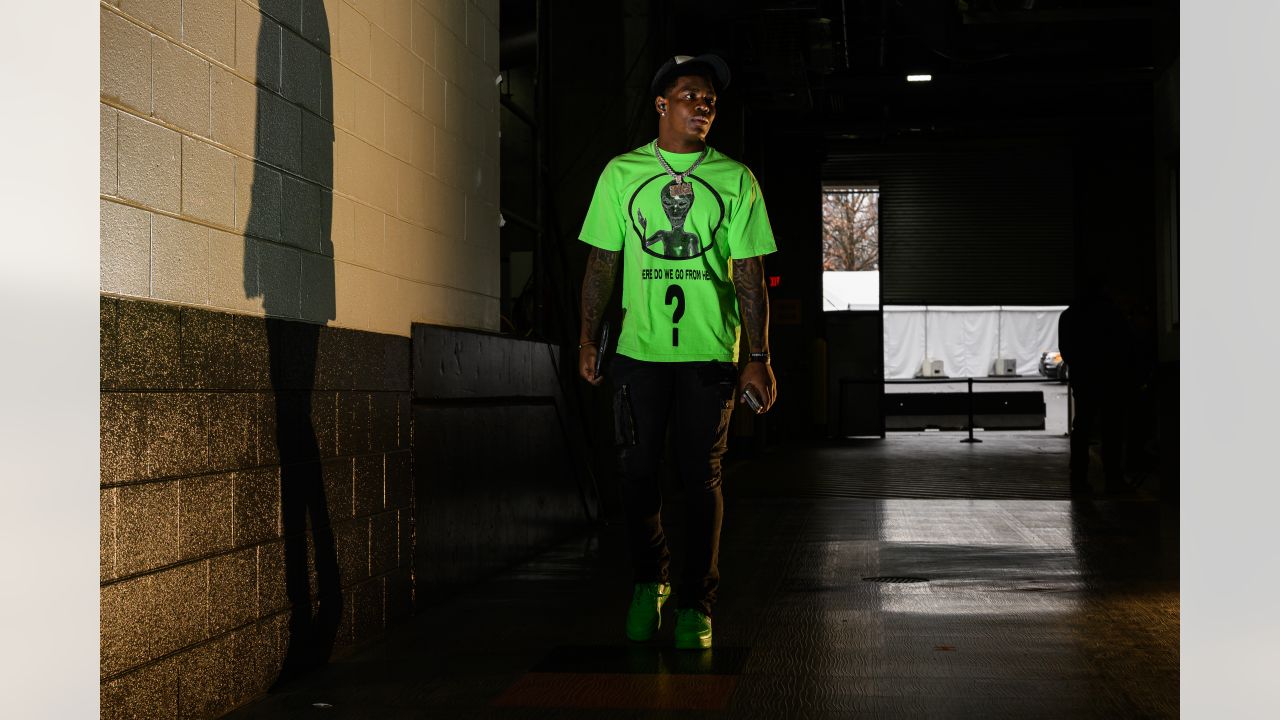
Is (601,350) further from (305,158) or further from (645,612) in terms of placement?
(305,158)

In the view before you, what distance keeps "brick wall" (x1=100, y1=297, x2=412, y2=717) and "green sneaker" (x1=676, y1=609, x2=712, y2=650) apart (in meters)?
0.98

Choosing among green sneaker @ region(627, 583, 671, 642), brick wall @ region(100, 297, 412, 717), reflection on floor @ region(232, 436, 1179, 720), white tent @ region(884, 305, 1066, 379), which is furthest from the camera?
white tent @ region(884, 305, 1066, 379)

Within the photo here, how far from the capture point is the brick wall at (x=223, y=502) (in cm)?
253

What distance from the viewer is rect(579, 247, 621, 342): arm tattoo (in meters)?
3.76

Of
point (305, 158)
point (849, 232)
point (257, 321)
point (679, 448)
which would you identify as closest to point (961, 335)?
point (849, 232)

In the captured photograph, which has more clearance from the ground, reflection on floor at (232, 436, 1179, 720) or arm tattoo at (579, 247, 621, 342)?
arm tattoo at (579, 247, 621, 342)

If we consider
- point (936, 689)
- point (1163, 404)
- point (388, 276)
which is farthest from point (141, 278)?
point (1163, 404)

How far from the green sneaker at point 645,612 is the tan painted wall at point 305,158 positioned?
1.19 metres

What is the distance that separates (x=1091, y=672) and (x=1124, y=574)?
193cm

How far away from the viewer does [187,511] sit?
2.79m

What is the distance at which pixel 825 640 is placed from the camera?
374 centimetres

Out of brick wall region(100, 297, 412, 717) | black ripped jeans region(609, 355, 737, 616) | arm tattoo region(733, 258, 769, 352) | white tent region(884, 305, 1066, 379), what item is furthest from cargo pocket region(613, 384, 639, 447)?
white tent region(884, 305, 1066, 379)

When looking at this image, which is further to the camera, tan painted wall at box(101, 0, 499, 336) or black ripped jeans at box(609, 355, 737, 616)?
black ripped jeans at box(609, 355, 737, 616)

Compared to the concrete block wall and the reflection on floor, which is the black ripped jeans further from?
the concrete block wall
